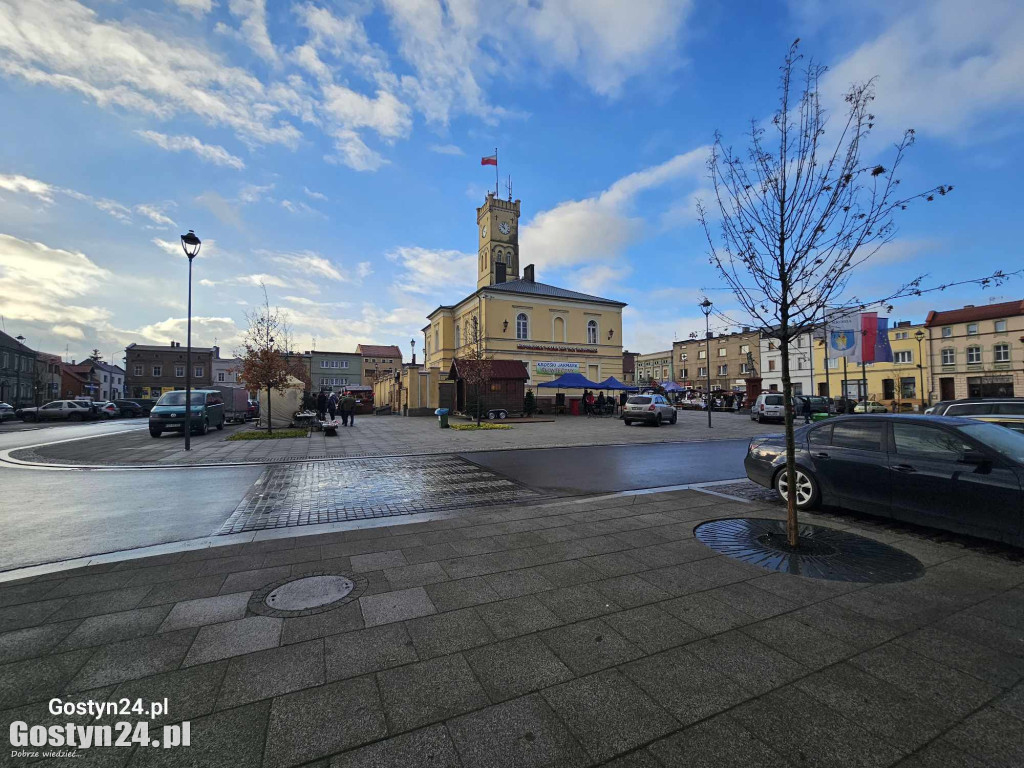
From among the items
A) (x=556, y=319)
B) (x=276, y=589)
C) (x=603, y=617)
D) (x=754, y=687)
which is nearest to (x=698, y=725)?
(x=754, y=687)

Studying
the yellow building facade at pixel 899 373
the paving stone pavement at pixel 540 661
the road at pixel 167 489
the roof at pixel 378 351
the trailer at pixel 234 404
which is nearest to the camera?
the paving stone pavement at pixel 540 661

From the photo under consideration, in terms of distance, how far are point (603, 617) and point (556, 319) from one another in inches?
1681

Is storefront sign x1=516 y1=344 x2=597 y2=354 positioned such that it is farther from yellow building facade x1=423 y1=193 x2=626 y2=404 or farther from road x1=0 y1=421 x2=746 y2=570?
road x1=0 y1=421 x2=746 y2=570

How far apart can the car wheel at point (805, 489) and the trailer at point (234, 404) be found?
31.3 metres

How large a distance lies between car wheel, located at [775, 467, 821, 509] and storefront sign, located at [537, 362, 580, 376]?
3695 cm

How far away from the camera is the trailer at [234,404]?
1158 inches

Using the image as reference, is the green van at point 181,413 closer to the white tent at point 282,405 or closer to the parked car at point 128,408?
the white tent at point 282,405

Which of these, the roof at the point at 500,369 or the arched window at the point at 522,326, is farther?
the arched window at the point at 522,326

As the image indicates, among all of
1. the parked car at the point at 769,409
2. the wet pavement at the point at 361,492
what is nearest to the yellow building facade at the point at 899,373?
the parked car at the point at 769,409

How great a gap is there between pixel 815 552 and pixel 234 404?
3336cm

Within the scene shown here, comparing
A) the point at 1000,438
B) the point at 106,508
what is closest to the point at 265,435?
the point at 106,508

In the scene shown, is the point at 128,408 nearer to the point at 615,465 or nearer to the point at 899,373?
the point at 615,465

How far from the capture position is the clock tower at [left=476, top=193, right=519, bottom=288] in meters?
Answer: 52.3

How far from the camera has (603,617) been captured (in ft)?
11.0
